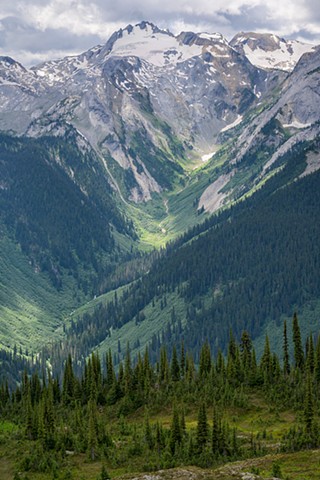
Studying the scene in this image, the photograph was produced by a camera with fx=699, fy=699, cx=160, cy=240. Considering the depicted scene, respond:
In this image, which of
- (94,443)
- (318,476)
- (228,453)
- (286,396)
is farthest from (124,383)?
(318,476)

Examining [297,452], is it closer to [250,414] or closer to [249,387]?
[250,414]

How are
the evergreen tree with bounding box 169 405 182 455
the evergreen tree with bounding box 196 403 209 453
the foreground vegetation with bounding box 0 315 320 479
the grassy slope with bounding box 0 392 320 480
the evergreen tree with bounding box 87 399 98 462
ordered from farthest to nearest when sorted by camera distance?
the evergreen tree with bounding box 87 399 98 462, the evergreen tree with bounding box 169 405 182 455, the evergreen tree with bounding box 196 403 209 453, the foreground vegetation with bounding box 0 315 320 479, the grassy slope with bounding box 0 392 320 480

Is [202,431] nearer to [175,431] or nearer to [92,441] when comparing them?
[175,431]

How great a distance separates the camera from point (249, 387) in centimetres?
14100

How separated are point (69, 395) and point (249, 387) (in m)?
42.5

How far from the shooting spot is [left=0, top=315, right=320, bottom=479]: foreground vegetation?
9519 centimetres

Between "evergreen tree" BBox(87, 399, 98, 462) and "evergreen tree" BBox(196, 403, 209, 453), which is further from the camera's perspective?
"evergreen tree" BBox(87, 399, 98, 462)

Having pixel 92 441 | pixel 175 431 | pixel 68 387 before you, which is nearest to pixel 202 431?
pixel 175 431

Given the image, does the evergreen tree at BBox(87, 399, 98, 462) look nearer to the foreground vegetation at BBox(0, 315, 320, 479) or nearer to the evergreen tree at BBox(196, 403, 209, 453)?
the foreground vegetation at BBox(0, 315, 320, 479)

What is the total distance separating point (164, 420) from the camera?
126125 millimetres

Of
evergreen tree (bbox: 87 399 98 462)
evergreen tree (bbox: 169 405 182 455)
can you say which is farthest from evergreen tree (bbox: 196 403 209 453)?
evergreen tree (bbox: 87 399 98 462)

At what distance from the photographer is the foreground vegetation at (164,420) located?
95188mm

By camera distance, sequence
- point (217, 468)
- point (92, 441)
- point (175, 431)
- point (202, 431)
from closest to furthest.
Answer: point (217, 468) → point (202, 431) → point (175, 431) → point (92, 441)

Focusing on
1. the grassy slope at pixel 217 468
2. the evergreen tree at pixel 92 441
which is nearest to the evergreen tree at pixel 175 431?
the grassy slope at pixel 217 468
